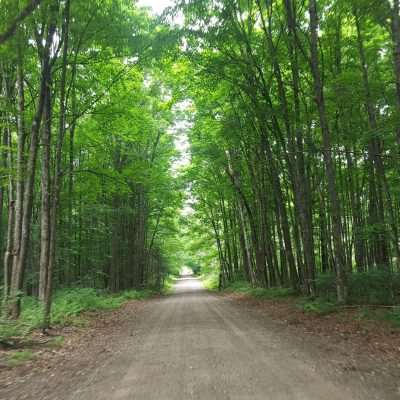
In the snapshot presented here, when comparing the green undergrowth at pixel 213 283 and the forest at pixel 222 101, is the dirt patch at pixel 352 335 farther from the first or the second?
the green undergrowth at pixel 213 283

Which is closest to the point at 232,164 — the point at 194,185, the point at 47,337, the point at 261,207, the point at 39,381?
the point at 261,207

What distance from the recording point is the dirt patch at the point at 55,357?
458 centimetres

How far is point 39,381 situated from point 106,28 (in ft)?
29.8

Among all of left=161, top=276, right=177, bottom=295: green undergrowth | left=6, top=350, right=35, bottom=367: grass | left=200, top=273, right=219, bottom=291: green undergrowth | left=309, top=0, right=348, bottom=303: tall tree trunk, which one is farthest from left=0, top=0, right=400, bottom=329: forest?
left=200, top=273, right=219, bottom=291: green undergrowth

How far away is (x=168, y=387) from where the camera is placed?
4.09 m

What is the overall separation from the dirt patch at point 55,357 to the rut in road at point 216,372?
459 millimetres

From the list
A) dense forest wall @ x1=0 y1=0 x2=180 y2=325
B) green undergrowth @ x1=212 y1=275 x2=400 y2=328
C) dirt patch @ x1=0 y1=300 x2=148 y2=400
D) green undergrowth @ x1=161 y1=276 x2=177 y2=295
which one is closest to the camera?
dirt patch @ x1=0 y1=300 x2=148 y2=400

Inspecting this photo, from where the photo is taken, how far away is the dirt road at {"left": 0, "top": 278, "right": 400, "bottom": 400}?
3820 mm

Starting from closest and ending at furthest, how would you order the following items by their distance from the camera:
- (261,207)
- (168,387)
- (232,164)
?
(168,387)
(261,207)
(232,164)

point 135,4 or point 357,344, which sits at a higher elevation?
point 135,4

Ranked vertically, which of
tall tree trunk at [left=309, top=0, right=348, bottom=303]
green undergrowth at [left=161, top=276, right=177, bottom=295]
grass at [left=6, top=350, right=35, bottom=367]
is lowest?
green undergrowth at [left=161, top=276, right=177, bottom=295]

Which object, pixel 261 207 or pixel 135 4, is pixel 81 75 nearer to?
pixel 135 4

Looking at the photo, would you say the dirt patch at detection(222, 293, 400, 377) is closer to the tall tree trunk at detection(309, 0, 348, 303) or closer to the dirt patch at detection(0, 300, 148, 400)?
the tall tree trunk at detection(309, 0, 348, 303)

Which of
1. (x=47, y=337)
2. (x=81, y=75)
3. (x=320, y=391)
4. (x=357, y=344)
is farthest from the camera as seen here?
(x=81, y=75)
